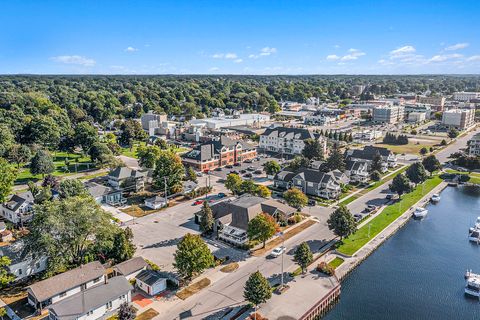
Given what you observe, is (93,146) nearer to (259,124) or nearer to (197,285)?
(197,285)

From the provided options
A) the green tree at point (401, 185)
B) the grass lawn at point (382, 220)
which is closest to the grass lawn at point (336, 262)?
the grass lawn at point (382, 220)

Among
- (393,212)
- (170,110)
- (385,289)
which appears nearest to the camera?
(385,289)

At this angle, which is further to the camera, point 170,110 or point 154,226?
point 170,110

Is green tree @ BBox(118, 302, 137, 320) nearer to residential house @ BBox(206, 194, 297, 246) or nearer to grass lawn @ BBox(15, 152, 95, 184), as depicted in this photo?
residential house @ BBox(206, 194, 297, 246)

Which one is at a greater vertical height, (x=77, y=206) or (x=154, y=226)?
(x=77, y=206)

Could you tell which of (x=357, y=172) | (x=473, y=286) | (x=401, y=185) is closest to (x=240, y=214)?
(x=473, y=286)

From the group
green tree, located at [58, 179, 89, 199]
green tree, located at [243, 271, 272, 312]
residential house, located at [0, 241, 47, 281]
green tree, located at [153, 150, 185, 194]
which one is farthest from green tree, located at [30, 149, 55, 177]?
green tree, located at [243, 271, 272, 312]

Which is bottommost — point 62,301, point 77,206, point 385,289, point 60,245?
point 385,289

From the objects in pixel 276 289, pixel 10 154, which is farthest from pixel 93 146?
pixel 276 289
